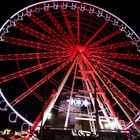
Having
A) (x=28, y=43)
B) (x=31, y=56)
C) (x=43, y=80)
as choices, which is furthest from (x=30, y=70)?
(x=28, y=43)

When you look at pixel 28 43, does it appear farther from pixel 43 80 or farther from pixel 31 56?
pixel 43 80

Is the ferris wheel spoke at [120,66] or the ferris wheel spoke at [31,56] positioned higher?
the ferris wheel spoke at [31,56]

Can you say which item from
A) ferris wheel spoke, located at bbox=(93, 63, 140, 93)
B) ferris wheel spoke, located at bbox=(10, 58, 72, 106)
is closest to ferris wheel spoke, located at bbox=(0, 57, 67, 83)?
ferris wheel spoke, located at bbox=(10, 58, 72, 106)

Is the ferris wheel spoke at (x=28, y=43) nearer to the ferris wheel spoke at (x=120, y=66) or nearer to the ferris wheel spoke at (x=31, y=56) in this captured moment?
the ferris wheel spoke at (x=31, y=56)

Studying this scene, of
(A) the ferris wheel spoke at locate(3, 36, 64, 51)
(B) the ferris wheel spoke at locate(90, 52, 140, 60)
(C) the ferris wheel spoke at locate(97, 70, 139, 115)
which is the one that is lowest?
(C) the ferris wheel spoke at locate(97, 70, 139, 115)

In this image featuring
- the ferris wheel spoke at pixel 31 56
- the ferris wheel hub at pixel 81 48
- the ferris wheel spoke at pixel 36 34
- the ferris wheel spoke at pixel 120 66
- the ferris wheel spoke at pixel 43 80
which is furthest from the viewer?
the ferris wheel hub at pixel 81 48

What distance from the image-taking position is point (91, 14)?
21.4 m

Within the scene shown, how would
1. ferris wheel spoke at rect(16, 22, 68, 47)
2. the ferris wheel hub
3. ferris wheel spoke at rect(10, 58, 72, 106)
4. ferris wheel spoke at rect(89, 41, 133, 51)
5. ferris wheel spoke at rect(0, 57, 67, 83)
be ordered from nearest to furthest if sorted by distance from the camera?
ferris wheel spoke at rect(0, 57, 67, 83) < ferris wheel spoke at rect(10, 58, 72, 106) < ferris wheel spoke at rect(16, 22, 68, 47) < the ferris wheel hub < ferris wheel spoke at rect(89, 41, 133, 51)

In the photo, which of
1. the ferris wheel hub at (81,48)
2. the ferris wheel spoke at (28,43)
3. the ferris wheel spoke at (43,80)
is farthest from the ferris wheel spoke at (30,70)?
the ferris wheel hub at (81,48)

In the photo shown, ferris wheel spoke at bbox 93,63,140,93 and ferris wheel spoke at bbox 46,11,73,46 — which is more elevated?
ferris wheel spoke at bbox 46,11,73,46

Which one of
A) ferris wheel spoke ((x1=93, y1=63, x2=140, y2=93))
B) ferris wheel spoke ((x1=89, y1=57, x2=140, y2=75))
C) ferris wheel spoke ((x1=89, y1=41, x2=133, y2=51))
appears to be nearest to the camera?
ferris wheel spoke ((x1=93, y1=63, x2=140, y2=93))

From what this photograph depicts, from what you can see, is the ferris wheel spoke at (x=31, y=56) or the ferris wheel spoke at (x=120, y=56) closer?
the ferris wheel spoke at (x=31, y=56)

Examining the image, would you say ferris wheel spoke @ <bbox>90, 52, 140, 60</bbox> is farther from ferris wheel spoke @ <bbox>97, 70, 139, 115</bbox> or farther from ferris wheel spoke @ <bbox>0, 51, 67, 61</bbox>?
ferris wheel spoke @ <bbox>0, 51, 67, 61</bbox>

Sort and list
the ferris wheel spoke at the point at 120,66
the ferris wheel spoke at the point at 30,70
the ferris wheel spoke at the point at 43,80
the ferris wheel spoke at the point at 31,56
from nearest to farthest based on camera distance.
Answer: the ferris wheel spoke at the point at 30,70, the ferris wheel spoke at the point at 31,56, the ferris wheel spoke at the point at 43,80, the ferris wheel spoke at the point at 120,66
